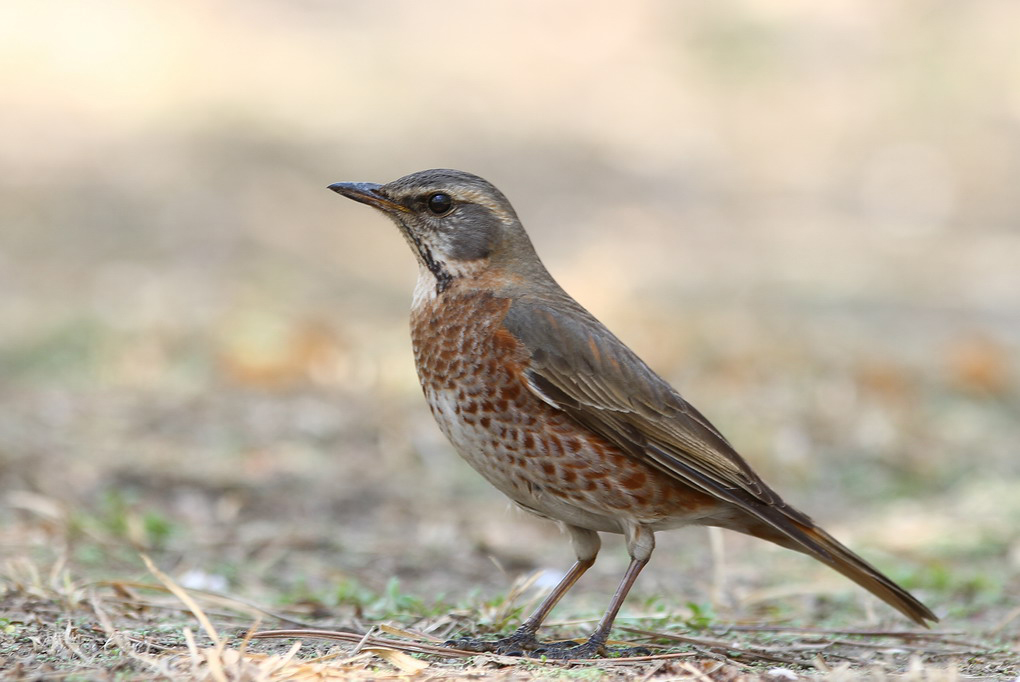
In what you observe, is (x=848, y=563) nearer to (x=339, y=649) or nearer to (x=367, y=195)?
(x=339, y=649)

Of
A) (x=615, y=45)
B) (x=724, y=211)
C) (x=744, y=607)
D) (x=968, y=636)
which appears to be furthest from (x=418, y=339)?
(x=615, y=45)

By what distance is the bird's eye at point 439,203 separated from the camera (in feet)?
16.9

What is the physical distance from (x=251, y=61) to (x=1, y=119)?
4462mm

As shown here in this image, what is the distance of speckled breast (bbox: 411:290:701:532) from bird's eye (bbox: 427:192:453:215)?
593 mm

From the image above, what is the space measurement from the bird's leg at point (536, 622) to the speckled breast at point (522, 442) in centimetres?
18

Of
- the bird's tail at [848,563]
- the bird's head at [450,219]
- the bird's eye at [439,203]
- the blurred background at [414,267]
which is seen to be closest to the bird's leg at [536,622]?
the bird's tail at [848,563]

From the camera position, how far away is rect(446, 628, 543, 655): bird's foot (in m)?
4.36

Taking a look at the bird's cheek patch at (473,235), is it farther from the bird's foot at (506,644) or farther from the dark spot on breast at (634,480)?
the bird's foot at (506,644)

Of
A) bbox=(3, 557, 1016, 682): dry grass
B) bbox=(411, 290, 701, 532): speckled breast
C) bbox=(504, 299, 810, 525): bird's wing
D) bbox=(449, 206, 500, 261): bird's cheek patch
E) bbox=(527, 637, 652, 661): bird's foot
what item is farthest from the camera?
bbox=(449, 206, 500, 261): bird's cheek patch

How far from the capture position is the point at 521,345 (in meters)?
4.65

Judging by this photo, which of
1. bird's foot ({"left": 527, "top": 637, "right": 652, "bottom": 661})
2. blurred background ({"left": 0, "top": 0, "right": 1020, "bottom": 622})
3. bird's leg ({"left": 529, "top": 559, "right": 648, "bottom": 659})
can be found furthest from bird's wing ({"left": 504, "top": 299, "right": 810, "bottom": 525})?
blurred background ({"left": 0, "top": 0, "right": 1020, "bottom": 622})

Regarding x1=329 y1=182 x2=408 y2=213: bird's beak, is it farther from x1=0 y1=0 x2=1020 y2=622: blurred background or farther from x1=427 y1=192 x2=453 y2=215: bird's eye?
x1=0 y1=0 x2=1020 y2=622: blurred background

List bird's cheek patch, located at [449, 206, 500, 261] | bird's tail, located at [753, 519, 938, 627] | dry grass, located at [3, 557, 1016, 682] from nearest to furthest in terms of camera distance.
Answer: dry grass, located at [3, 557, 1016, 682]
bird's tail, located at [753, 519, 938, 627]
bird's cheek patch, located at [449, 206, 500, 261]

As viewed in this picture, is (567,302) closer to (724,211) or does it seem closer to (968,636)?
(968,636)
